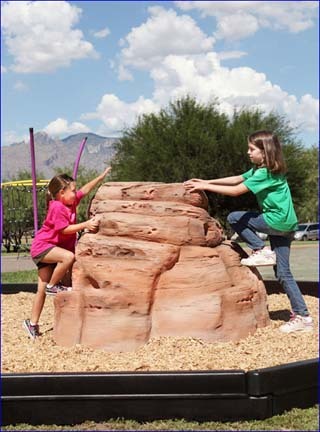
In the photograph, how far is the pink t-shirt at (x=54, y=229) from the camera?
6.08 meters

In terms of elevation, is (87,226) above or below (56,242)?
above

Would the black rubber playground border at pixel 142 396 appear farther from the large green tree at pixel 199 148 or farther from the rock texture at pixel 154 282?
the large green tree at pixel 199 148

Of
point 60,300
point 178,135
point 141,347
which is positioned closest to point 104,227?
point 60,300

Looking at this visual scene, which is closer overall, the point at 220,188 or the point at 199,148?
the point at 220,188

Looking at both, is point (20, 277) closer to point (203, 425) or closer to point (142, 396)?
point (142, 396)

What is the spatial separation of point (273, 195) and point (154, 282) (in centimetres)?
137

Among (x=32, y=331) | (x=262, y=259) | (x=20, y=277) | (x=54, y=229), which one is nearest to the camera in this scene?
(x=262, y=259)

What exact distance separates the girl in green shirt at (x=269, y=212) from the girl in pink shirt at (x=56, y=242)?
121cm

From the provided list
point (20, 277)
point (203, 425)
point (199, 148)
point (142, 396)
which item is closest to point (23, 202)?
point (20, 277)

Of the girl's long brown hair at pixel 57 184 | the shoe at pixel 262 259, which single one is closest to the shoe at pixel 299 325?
the shoe at pixel 262 259

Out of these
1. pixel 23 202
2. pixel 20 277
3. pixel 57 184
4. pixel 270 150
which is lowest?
pixel 20 277

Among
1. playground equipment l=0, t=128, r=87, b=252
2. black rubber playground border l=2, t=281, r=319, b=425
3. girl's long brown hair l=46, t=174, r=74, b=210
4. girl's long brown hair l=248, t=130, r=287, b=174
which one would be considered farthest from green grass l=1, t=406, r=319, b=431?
playground equipment l=0, t=128, r=87, b=252

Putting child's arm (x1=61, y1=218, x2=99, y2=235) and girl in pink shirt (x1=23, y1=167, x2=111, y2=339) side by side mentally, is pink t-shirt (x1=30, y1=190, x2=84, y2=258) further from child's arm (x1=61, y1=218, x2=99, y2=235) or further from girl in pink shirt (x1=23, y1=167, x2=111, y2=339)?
child's arm (x1=61, y1=218, x2=99, y2=235)

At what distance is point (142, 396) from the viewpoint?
4227 millimetres
